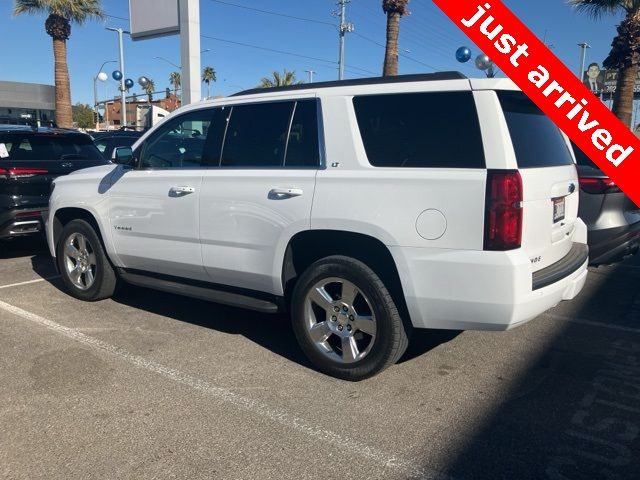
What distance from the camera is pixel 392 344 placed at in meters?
3.58

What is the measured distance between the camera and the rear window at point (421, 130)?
10.8 ft

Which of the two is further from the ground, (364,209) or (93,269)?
(364,209)

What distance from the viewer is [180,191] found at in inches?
177

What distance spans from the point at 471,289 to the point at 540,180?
80 cm

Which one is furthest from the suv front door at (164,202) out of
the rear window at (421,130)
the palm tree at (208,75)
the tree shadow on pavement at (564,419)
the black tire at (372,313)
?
the palm tree at (208,75)

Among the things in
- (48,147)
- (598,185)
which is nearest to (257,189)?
(598,185)

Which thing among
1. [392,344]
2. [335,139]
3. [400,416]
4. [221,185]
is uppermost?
[335,139]

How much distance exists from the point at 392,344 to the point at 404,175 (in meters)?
1.09

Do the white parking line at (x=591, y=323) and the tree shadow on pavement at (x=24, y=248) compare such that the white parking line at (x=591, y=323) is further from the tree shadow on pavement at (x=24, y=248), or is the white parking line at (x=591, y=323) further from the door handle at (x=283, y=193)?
the tree shadow on pavement at (x=24, y=248)

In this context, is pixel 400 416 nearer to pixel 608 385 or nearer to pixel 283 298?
pixel 283 298

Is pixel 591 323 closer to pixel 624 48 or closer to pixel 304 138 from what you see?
pixel 304 138

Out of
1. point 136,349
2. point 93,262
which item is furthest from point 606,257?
point 93,262

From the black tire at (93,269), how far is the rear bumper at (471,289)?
3.20m

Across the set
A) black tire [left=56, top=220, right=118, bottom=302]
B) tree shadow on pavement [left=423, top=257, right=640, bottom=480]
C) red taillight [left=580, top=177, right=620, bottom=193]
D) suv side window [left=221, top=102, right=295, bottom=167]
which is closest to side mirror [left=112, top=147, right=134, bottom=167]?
black tire [left=56, top=220, right=118, bottom=302]
